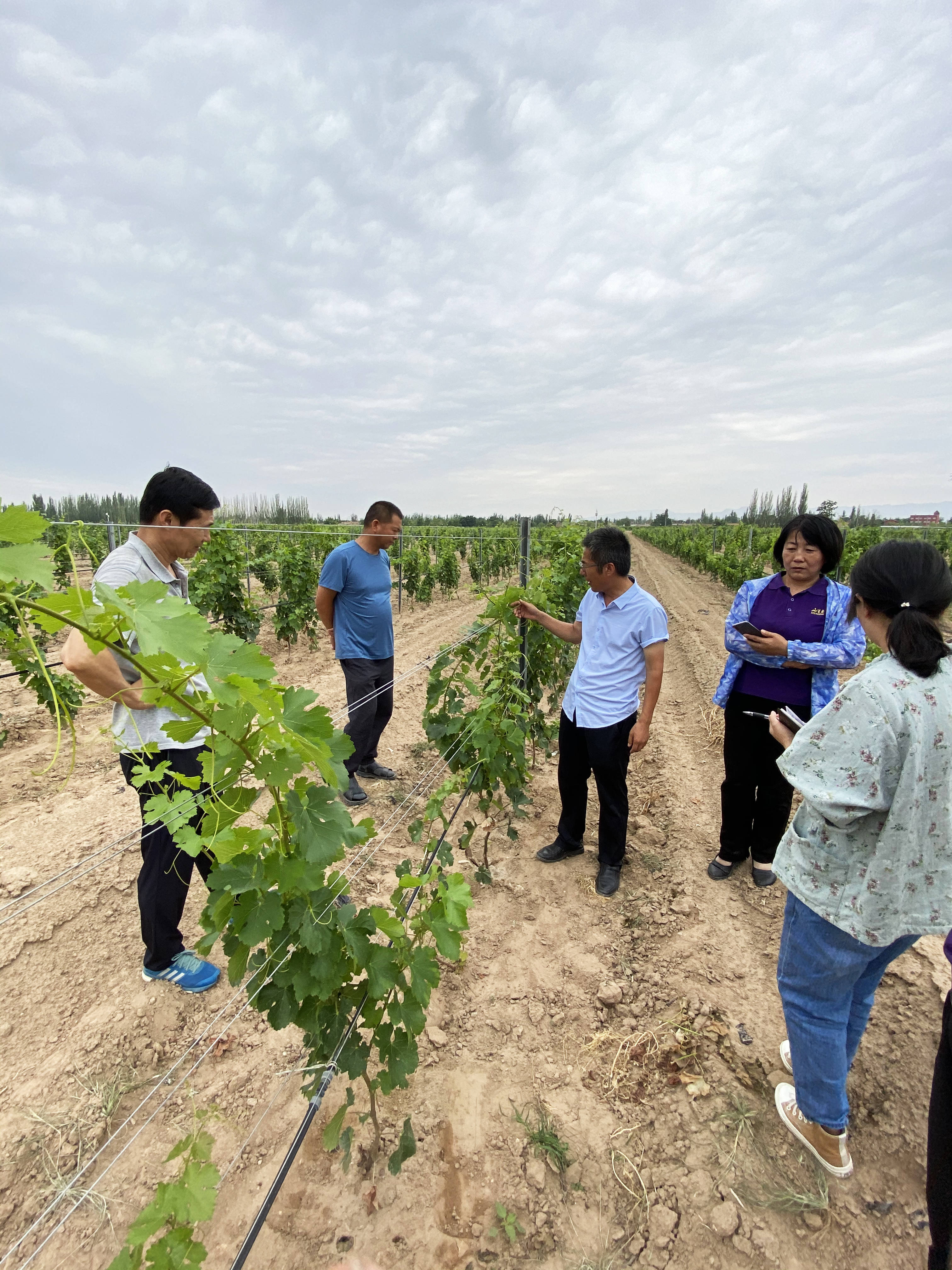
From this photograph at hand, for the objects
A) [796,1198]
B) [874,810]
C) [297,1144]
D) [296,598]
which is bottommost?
[796,1198]

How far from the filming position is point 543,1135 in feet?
6.12

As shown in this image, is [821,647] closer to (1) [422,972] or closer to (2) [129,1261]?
(1) [422,972]

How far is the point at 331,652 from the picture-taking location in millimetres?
8977

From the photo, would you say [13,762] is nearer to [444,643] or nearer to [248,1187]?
[248,1187]

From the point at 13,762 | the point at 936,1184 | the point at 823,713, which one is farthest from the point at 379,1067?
the point at 13,762

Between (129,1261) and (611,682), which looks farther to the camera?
(611,682)

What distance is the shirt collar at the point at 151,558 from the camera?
6.62ft

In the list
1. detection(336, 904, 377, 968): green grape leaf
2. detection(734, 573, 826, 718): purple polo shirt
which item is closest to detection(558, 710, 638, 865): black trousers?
detection(734, 573, 826, 718): purple polo shirt

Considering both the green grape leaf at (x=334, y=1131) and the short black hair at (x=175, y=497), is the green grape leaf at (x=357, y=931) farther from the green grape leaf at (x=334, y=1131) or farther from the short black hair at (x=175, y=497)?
the short black hair at (x=175, y=497)

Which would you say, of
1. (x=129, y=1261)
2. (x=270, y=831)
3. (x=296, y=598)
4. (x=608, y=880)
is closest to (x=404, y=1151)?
(x=129, y=1261)

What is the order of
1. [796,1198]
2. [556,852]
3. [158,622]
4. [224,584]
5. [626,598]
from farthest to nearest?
1. [224,584]
2. [556,852]
3. [626,598]
4. [796,1198]
5. [158,622]

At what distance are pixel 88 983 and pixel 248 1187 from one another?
4.13 feet

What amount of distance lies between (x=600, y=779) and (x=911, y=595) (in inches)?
73.8

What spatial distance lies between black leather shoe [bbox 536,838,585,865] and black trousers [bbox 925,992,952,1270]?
80.6 inches
